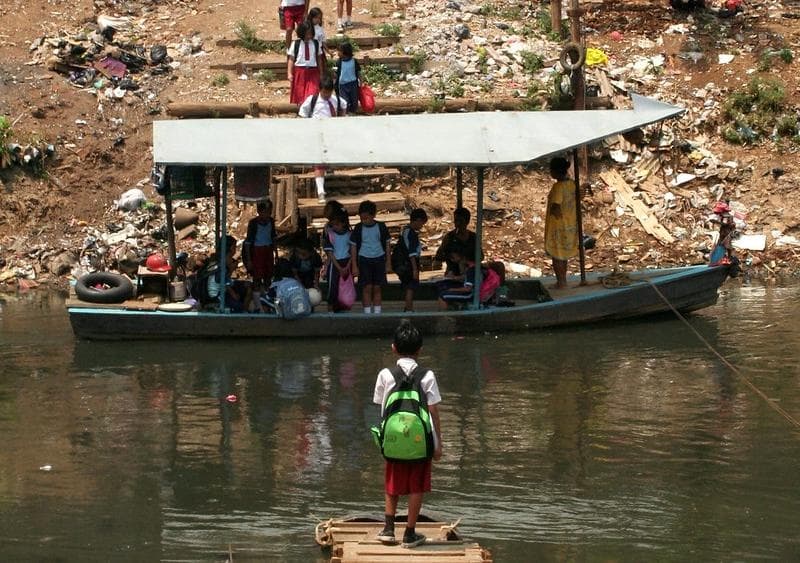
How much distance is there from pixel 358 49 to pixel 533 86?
2952 mm

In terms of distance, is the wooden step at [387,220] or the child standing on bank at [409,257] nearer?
the child standing on bank at [409,257]

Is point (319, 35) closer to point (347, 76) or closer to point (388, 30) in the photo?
point (347, 76)

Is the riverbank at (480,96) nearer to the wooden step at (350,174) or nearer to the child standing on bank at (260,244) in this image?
the wooden step at (350,174)

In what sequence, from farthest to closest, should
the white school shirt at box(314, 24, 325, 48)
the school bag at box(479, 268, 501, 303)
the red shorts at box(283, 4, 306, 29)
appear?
the red shorts at box(283, 4, 306, 29)
the white school shirt at box(314, 24, 325, 48)
the school bag at box(479, 268, 501, 303)

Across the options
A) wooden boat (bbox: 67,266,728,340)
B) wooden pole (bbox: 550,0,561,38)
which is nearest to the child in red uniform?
wooden boat (bbox: 67,266,728,340)

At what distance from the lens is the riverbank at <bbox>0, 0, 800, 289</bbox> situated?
17.5 metres

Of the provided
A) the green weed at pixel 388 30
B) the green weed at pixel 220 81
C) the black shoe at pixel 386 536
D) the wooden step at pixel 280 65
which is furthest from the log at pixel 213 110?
the black shoe at pixel 386 536

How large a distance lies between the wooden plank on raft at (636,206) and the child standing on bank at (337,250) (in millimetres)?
5232

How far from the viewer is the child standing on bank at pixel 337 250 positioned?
1403 centimetres

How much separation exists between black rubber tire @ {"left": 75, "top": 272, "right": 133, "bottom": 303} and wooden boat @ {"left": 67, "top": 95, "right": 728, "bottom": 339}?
4.5 inches

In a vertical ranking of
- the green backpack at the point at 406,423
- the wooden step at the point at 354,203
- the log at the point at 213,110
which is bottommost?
the green backpack at the point at 406,423

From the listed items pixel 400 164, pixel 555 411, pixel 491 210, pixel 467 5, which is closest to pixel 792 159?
pixel 491 210

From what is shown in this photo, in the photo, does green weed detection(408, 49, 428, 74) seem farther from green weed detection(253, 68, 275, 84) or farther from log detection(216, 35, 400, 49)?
green weed detection(253, 68, 275, 84)

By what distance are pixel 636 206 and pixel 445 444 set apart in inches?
323
